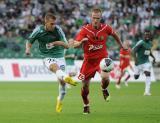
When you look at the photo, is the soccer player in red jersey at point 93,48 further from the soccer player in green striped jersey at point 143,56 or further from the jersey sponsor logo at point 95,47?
the soccer player in green striped jersey at point 143,56

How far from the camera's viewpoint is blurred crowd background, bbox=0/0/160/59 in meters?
40.2

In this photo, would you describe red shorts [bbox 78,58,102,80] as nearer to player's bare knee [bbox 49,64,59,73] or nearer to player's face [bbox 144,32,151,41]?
player's bare knee [bbox 49,64,59,73]

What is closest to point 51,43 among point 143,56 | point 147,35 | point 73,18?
point 147,35

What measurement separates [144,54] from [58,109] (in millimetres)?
10607

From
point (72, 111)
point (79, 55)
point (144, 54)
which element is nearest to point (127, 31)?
point (79, 55)

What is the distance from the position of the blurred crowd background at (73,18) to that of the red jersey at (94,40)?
2233 cm

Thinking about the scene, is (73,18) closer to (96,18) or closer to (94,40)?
(94,40)

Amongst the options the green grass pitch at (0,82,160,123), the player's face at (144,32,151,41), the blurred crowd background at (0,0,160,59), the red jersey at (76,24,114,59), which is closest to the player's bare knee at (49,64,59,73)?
the red jersey at (76,24,114,59)

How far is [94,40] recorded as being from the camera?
55.4 ft

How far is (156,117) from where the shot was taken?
1571 cm

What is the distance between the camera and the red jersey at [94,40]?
55.3 feet

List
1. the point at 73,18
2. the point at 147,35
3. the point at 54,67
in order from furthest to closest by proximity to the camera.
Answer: the point at 73,18 < the point at 147,35 < the point at 54,67

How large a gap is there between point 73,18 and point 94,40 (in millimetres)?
27057

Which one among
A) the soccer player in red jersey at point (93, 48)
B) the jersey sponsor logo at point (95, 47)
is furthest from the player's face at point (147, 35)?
the jersey sponsor logo at point (95, 47)
